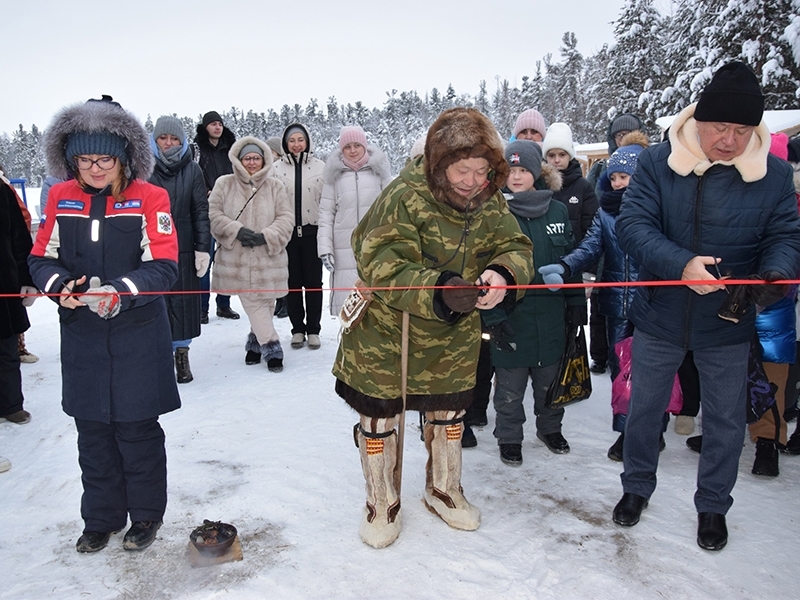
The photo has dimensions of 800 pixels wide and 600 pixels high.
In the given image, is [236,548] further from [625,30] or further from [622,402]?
[625,30]

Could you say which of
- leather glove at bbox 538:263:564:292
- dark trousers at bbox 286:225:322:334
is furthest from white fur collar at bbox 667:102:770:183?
dark trousers at bbox 286:225:322:334

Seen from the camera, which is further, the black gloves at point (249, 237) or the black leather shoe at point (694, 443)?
the black gloves at point (249, 237)

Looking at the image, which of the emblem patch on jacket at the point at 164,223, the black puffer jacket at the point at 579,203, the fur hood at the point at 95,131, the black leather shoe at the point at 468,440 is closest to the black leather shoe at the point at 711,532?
the black leather shoe at the point at 468,440

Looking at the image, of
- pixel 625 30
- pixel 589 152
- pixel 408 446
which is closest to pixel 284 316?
pixel 408 446

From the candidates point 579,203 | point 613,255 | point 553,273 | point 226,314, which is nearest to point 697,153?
point 553,273

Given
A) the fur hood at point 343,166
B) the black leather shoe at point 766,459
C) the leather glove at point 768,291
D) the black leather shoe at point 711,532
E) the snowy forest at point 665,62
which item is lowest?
the black leather shoe at point 711,532

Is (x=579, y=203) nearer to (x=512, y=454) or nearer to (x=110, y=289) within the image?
(x=512, y=454)

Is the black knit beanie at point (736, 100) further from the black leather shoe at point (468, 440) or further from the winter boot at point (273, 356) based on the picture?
the winter boot at point (273, 356)

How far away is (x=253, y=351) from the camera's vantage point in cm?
621

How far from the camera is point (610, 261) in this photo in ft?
14.9

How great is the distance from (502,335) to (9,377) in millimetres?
3801

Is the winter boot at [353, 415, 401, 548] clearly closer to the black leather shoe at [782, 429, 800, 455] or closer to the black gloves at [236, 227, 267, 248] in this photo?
the black leather shoe at [782, 429, 800, 455]

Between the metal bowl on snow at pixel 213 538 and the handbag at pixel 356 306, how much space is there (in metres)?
1.15

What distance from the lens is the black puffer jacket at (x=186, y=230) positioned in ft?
17.5
